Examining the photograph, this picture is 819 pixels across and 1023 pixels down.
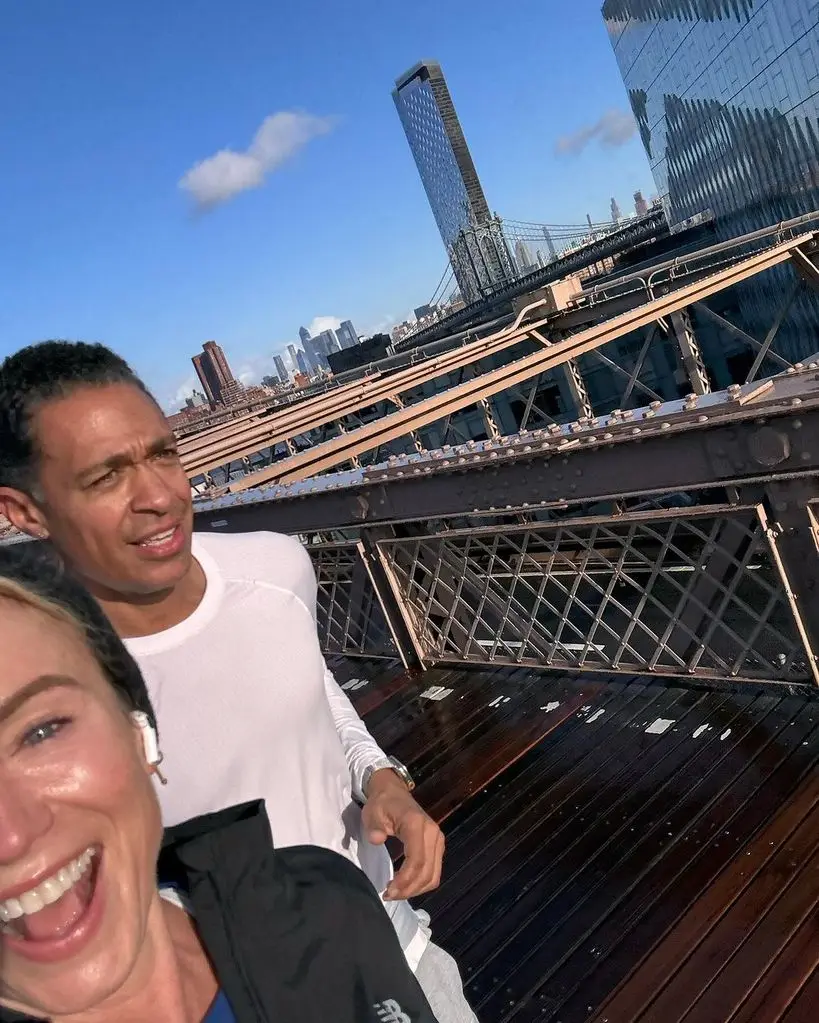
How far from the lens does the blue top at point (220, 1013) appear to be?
1325 mm

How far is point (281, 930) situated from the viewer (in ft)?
4.58

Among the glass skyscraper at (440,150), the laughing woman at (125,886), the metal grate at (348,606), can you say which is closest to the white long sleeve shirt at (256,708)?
the laughing woman at (125,886)

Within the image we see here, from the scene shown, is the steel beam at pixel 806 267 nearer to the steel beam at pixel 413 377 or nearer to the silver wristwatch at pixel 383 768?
the steel beam at pixel 413 377

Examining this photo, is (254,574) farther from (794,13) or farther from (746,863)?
(794,13)

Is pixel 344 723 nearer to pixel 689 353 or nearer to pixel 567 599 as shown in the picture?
pixel 567 599

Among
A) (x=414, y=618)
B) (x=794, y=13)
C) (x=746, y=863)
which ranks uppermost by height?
(x=794, y=13)

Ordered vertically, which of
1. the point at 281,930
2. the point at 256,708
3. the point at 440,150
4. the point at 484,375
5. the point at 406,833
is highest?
the point at 440,150

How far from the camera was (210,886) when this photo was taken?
4.66 ft

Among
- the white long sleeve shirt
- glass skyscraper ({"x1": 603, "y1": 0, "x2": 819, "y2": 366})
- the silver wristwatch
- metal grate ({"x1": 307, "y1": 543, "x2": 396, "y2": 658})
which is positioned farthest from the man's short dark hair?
glass skyscraper ({"x1": 603, "y1": 0, "x2": 819, "y2": 366})

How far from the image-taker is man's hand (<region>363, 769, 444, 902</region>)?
6.10 feet

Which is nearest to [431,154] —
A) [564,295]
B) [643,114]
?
[643,114]

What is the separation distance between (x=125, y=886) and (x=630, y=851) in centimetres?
268

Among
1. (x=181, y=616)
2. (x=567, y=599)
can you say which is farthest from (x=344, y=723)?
(x=567, y=599)

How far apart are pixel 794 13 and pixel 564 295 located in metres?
21.6
